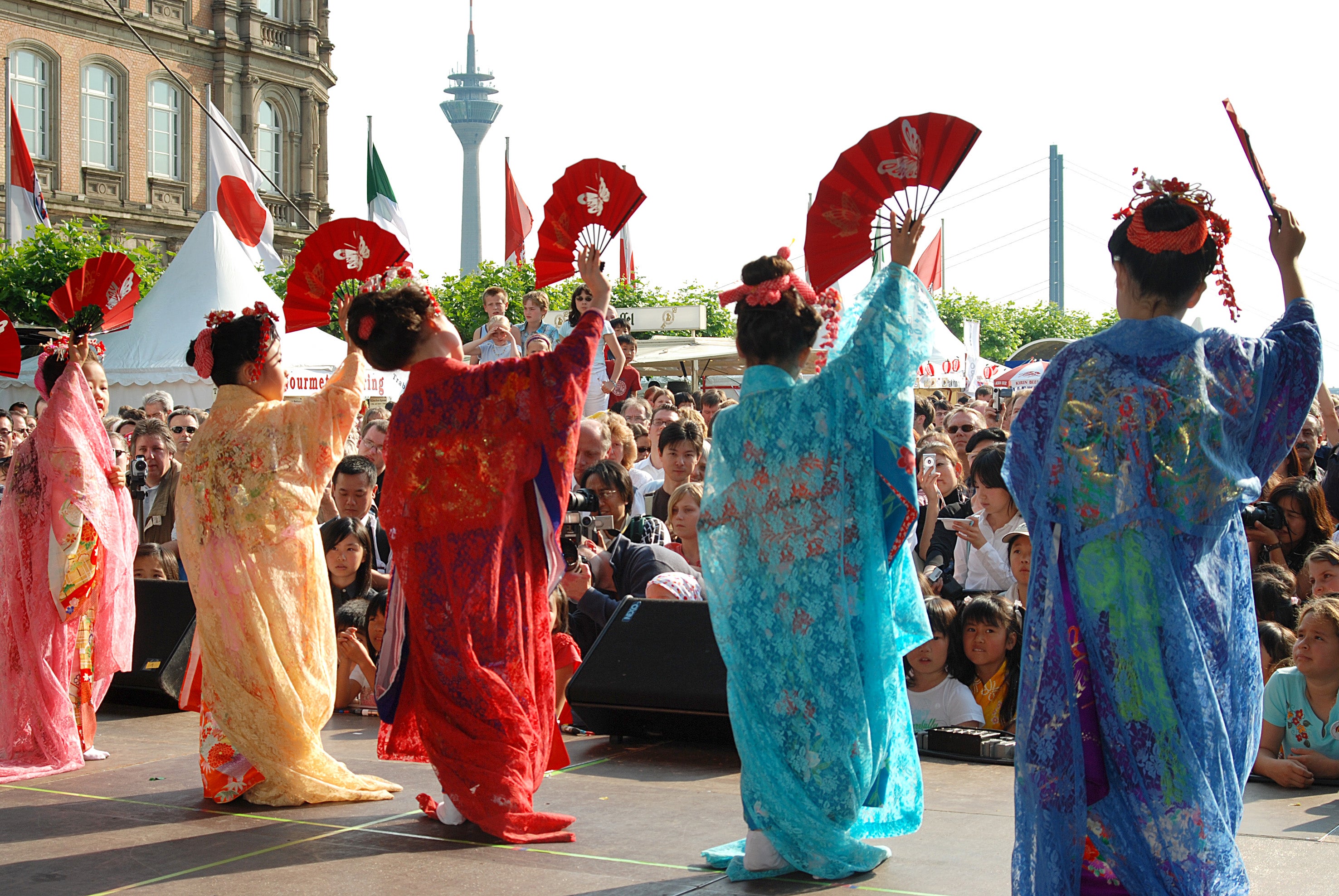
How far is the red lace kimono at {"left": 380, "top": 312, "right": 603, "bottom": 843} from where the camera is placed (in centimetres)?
382

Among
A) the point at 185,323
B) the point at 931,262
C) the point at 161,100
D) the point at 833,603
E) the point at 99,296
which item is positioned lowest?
the point at 833,603

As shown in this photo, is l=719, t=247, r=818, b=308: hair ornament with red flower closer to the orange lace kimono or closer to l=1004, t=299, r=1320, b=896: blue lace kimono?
l=1004, t=299, r=1320, b=896: blue lace kimono

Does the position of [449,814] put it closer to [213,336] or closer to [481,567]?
[481,567]

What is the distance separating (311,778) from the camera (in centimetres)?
428

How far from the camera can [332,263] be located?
4.79m

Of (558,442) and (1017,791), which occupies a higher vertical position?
(558,442)

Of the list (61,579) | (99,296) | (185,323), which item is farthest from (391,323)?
(185,323)

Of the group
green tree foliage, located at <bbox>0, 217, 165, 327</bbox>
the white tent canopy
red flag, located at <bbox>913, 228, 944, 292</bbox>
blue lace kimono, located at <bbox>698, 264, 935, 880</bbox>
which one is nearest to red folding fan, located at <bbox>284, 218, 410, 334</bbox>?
blue lace kimono, located at <bbox>698, 264, 935, 880</bbox>

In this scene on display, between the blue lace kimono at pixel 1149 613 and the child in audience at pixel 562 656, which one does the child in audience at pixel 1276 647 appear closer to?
the blue lace kimono at pixel 1149 613

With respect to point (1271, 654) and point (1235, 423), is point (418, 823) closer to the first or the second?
point (1235, 423)

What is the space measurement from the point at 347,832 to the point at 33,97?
3299 centimetres

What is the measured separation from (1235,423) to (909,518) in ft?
2.69

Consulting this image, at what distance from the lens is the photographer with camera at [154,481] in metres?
7.48

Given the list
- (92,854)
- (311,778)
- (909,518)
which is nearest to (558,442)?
(909,518)
